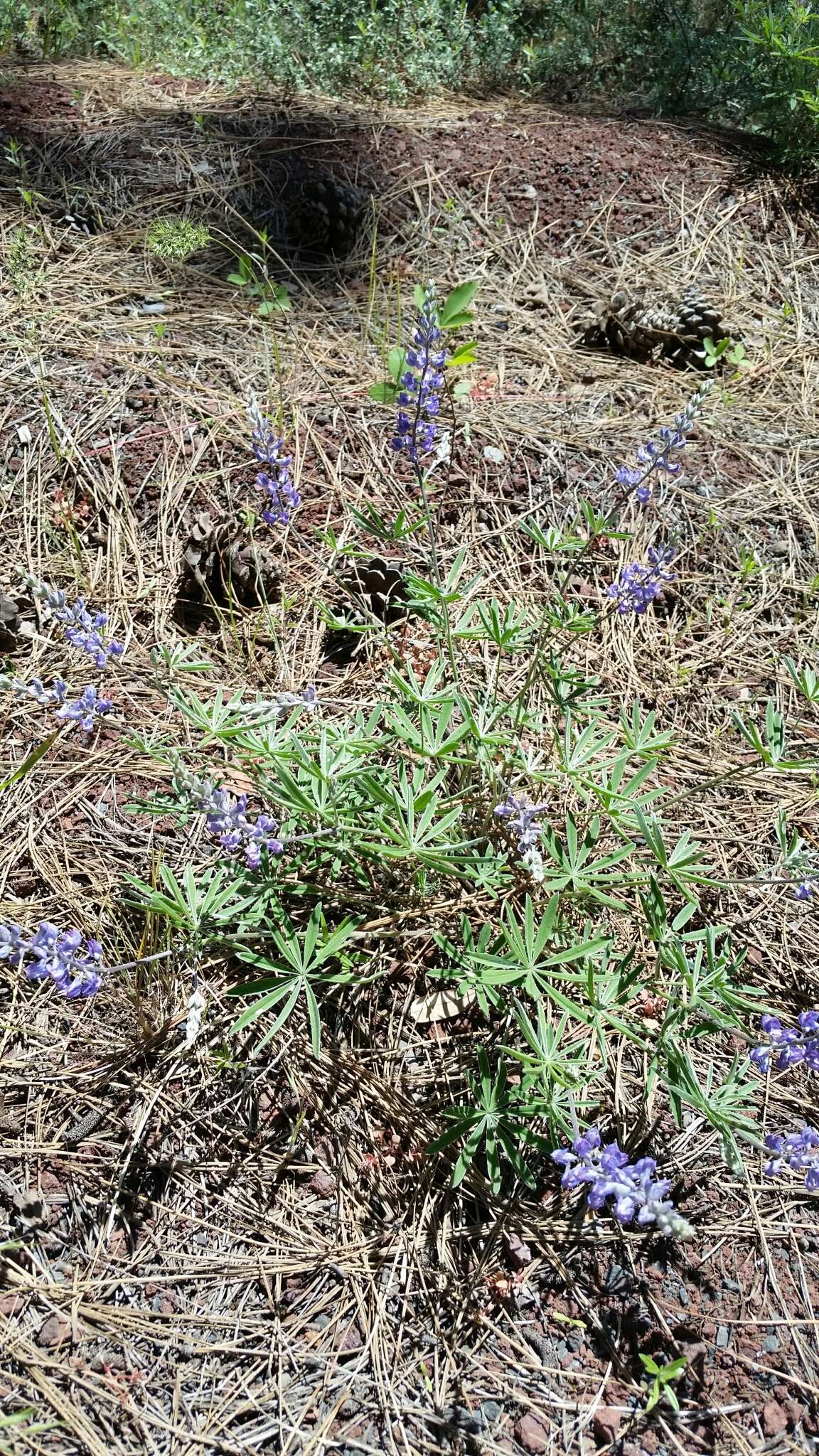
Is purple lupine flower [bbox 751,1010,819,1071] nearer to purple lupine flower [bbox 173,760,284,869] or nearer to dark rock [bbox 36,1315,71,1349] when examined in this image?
purple lupine flower [bbox 173,760,284,869]

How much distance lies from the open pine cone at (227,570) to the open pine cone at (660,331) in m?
1.82

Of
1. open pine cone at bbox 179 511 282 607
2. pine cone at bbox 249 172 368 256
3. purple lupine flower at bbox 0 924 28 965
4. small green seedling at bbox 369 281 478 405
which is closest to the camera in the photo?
purple lupine flower at bbox 0 924 28 965

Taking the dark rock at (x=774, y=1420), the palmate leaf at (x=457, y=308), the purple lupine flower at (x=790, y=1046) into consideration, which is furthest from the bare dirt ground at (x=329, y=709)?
the palmate leaf at (x=457, y=308)

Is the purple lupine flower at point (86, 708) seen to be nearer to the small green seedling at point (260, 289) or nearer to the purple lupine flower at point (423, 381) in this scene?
the purple lupine flower at point (423, 381)

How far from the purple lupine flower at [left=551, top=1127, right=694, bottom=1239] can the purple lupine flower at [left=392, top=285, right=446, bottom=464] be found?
58.7 inches

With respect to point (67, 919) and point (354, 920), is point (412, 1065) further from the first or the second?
point (67, 919)

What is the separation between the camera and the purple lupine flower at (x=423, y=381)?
1959 mm

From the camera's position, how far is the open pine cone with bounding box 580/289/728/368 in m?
3.70

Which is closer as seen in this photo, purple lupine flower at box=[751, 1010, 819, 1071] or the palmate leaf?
purple lupine flower at box=[751, 1010, 819, 1071]

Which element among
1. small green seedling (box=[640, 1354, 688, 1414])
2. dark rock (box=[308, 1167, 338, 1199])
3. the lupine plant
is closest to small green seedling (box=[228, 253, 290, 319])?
the lupine plant

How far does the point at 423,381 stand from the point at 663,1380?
210 centimetres

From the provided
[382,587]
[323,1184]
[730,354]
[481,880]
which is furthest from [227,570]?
[730,354]

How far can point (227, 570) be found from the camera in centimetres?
289

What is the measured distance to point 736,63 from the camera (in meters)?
4.90
